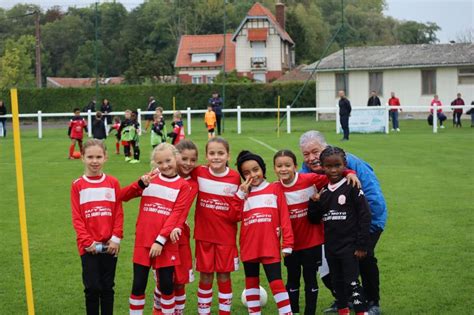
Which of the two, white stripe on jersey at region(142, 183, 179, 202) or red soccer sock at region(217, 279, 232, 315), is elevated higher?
white stripe on jersey at region(142, 183, 179, 202)

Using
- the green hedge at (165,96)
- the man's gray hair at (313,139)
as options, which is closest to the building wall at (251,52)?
the green hedge at (165,96)

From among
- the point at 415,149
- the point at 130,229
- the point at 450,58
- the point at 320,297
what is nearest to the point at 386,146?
the point at 415,149

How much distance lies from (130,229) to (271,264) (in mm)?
5503

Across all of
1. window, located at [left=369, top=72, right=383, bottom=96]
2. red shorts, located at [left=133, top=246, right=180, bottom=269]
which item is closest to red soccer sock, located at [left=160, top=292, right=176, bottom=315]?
red shorts, located at [left=133, top=246, right=180, bottom=269]

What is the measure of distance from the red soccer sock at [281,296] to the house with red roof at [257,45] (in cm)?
6857

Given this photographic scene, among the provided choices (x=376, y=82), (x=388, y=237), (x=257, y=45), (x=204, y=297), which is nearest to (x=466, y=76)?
(x=376, y=82)

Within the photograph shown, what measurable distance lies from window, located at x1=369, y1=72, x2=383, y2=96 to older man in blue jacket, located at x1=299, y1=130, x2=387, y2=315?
43624mm

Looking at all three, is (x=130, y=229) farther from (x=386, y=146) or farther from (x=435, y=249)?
(x=386, y=146)

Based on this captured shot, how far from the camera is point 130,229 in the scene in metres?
11.9

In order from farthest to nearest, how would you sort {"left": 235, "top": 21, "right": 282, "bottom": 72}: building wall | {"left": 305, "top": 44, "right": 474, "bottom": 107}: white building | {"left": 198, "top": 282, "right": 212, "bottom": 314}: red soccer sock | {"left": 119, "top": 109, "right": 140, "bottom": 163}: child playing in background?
{"left": 235, "top": 21, "right": 282, "bottom": 72}: building wall, {"left": 305, "top": 44, "right": 474, "bottom": 107}: white building, {"left": 119, "top": 109, "right": 140, "bottom": 163}: child playing in background, {"left": 198, "top": 282, "right": 212, "bottom": 314}: red soccer sock

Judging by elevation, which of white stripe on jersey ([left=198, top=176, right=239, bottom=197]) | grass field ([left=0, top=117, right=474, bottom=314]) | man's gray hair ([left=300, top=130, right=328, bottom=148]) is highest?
man's gray hair ([left=300, top=130, right=328, bottom=148])

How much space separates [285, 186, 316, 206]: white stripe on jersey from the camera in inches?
269

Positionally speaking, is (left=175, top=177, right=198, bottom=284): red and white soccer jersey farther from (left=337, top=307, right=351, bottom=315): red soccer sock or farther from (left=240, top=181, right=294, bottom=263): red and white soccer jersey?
(left=337, top=307, right=351, bottom=315): red soccer sock

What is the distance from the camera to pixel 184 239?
6812 millimetres
